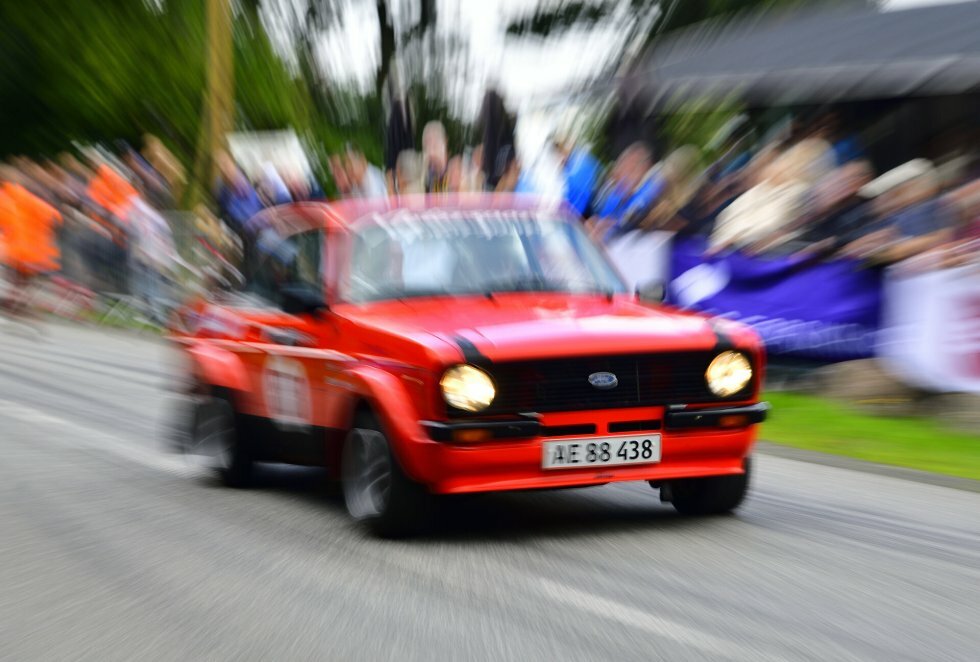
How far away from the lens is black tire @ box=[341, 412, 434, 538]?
274 inches

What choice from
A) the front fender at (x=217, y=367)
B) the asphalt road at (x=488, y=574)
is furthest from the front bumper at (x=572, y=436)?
the front fender at (x=217, y=367)

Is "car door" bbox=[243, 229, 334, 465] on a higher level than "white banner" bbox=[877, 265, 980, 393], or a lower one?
lower

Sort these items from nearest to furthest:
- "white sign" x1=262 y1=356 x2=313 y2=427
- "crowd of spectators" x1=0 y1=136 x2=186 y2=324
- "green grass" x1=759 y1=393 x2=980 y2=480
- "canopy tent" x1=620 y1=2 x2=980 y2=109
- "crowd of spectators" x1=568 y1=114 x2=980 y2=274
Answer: "white sign" x1=262 y1=356 x2=313 y2=427
"green grass" x1=759 y1=393 x2=980 y2=480
"crowd of spectators" x1=568 y1=114 x2=980 y2=274
"canopy tent" x1=620 y1=2 x2=980 y2=109
"crowd of spectators" x1=0 y1=136 x2=186 y2=324

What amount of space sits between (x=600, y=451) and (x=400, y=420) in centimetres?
87

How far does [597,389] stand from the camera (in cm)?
701

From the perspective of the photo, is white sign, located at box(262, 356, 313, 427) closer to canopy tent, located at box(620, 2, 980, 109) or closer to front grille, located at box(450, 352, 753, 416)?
front grille, located at box(450, 352, 753, 416)

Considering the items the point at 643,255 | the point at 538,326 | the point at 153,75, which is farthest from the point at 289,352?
the point at 153,75

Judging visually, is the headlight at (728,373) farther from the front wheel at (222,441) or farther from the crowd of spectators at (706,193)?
the crowd of spectators at (706,193)

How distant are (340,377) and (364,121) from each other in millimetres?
28840

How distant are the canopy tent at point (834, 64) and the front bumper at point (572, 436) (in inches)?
400

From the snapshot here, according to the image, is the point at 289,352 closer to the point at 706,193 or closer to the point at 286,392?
the point at 286,392

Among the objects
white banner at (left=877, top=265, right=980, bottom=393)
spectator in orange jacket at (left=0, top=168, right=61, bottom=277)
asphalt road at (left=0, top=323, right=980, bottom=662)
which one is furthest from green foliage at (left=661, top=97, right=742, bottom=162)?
spectator in orange jacket at (left=0, top=168, right=61, bottom=277)

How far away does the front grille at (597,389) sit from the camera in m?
6.86

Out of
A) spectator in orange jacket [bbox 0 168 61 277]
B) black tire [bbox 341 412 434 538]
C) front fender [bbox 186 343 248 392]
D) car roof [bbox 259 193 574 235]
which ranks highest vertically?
spectator in orange jacket [bbox 0 168 61 277]
